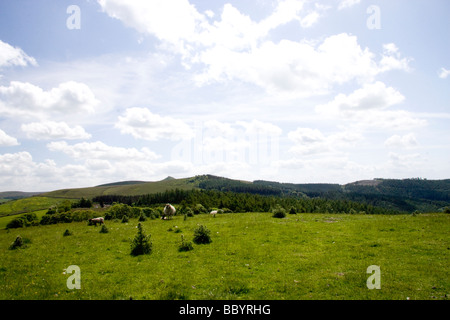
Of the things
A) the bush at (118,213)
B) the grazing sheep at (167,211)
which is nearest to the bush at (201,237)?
the grazing sheep at (167,211)

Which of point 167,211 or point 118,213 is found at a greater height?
point 167,211

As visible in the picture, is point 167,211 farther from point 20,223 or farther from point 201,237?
point 20,223

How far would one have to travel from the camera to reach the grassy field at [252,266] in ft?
39.0

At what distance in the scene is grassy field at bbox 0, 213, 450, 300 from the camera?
11.9m

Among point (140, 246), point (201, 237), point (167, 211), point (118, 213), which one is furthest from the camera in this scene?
point (118, 213)

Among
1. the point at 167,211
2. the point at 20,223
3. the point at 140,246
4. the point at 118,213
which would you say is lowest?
the point at 20,223

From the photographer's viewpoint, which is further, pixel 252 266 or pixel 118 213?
pixel 118 213

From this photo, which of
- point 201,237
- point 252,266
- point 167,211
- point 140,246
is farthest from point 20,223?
point 252,266

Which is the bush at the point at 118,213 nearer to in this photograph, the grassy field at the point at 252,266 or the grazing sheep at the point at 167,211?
the grazing sheep at the point at 167,211

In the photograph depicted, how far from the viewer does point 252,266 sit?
1573 cm
